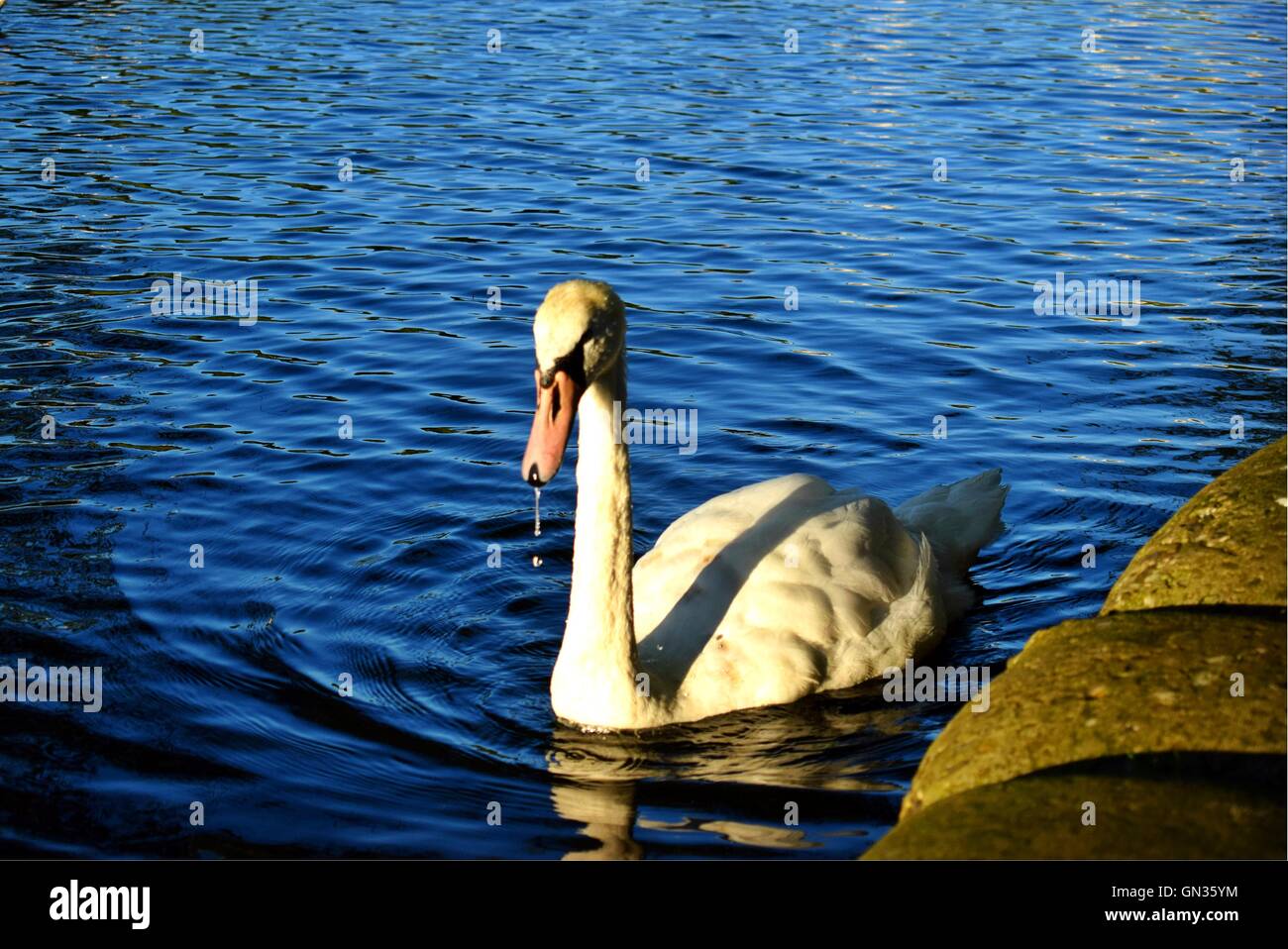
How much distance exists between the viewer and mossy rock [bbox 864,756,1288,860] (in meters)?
3.98

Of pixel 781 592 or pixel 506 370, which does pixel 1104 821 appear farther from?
pixel 506 370

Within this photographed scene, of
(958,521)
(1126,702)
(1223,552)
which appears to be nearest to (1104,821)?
(1126,702)

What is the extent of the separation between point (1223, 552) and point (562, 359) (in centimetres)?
237

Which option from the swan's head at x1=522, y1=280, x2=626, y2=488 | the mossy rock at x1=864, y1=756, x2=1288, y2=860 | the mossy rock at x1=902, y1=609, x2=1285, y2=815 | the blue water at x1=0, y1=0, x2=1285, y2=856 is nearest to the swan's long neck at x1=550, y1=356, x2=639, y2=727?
the blue water at x1=0, y1=0, x2=1285, y2=856

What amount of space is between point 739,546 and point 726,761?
3.51 feet

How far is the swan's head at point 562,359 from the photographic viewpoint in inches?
235

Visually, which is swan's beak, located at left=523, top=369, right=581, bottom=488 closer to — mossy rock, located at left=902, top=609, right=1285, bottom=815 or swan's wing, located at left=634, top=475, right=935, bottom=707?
swan's wing, located at left=634, top=475, right=935, bottom=707

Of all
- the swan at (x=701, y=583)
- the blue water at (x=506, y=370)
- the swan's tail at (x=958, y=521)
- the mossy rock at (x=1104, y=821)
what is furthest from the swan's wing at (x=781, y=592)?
the mossy rock at (x=1104, y=821)

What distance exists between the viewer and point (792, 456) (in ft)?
32.9

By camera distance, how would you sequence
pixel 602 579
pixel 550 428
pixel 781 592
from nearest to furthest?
pixel 550 428, pixel 602 579, pixel 781 592

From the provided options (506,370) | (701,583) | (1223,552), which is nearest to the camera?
(1223,552)

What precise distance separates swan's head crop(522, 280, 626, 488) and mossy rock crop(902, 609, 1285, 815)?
180cm

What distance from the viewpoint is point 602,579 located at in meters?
6.68

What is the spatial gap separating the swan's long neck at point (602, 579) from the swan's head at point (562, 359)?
0.34m
